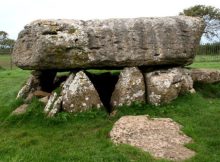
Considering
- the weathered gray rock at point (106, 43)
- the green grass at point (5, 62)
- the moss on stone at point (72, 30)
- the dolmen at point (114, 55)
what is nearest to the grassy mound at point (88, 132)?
the dolmen at point (114, 55)

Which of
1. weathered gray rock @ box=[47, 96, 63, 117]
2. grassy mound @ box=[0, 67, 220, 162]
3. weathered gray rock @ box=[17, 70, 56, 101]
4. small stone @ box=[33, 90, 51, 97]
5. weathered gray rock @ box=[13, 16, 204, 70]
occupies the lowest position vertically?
grassy mound @ box=[0, 67, 220, 162]

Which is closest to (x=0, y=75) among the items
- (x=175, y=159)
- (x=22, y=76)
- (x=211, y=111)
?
(x=22, y=76)

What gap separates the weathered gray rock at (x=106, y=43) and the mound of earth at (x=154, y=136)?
Answer: 107 inches

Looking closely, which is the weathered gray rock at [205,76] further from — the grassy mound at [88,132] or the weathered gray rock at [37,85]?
the weathered gray rock at [37,85]

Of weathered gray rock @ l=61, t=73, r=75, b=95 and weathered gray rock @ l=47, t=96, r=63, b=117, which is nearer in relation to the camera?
weathered gray rock @ l=47, t=96, r=63, b=117

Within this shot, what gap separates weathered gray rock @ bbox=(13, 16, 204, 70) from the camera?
48.0ft

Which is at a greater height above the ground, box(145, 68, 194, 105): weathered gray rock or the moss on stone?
the moss on stone

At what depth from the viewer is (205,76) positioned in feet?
60.0

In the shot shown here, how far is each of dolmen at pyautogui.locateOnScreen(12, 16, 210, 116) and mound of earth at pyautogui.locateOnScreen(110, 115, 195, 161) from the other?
1.99 meters

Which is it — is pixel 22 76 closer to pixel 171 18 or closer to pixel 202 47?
pixel 171 18

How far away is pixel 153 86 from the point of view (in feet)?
50.1

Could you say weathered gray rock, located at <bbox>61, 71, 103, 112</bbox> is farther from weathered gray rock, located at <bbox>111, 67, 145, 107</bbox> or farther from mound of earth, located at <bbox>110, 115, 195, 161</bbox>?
mound of earth, located at <bbox>110, 115, 195, 161</bbox>

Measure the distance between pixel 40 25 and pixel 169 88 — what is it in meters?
4.93

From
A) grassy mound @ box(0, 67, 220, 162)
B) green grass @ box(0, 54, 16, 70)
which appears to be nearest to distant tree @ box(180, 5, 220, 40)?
green grass @ box(0, 54, 16, 70)
